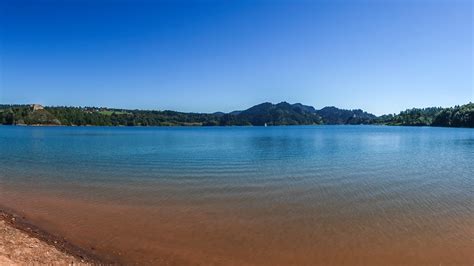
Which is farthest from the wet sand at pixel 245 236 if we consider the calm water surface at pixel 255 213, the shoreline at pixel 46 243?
the shoreline at pixel 46 243

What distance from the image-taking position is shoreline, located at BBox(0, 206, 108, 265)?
9.00 meters

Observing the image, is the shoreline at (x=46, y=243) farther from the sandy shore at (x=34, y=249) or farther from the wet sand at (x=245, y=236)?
the wet sand at (x=245, y=236)

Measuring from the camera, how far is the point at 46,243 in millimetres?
10016

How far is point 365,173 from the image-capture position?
2522cm

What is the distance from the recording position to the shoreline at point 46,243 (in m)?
9.00

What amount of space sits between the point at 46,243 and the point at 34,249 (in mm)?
1006

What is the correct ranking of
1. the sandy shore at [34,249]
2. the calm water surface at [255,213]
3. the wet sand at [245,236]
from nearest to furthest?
the sandy shore at [34,249]
the wet sand at [245,236]
the calm water surface at [255,213]

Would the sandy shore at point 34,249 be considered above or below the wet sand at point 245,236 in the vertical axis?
above

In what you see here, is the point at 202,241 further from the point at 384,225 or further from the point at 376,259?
the point at 384,225

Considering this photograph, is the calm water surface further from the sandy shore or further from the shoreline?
the sandy shore

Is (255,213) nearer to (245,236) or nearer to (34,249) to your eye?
(245,236)

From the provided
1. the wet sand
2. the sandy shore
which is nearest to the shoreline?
the sandy shore

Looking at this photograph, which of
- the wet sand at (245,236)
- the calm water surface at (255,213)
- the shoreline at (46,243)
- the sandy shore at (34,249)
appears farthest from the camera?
the calm water surface at (255,213)

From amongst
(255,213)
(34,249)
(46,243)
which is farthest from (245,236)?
(34,249)
